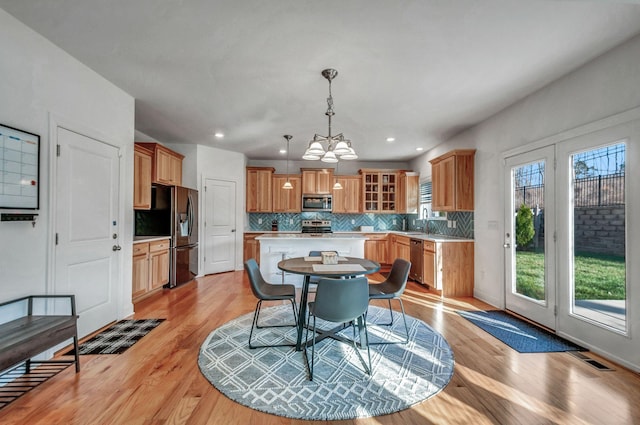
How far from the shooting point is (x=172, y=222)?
470 cm

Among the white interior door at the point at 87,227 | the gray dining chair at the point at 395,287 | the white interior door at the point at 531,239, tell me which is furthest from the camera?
the white interior door at the point at 531,239

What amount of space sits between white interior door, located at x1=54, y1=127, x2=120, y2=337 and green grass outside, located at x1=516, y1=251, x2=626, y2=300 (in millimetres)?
4751

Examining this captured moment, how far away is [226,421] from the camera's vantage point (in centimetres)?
168

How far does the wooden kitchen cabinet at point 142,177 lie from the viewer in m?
4.17

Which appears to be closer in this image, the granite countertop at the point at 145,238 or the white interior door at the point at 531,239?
the white interior door at the point at 531,239

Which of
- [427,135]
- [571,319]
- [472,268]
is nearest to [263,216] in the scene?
[427,135]

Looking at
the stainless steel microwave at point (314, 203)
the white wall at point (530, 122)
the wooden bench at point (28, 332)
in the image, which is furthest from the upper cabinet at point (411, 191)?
the wooden bench at point (28, 332)

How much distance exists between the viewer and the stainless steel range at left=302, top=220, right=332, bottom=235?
6875 millimetres

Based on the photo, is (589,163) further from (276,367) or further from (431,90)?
(276,367)

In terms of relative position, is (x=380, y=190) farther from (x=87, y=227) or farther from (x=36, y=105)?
(x=36, y=105)

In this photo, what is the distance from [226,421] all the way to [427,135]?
189 inches

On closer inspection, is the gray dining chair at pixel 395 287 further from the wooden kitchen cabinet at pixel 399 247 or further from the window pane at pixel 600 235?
the wooden kitchen cabinet at pixel 399 247

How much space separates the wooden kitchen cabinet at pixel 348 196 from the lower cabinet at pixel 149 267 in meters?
3.79

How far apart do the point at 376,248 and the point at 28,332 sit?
5.72 meters
